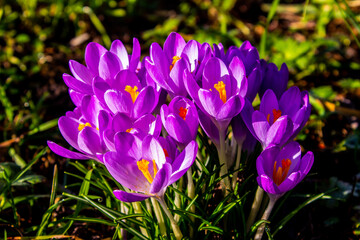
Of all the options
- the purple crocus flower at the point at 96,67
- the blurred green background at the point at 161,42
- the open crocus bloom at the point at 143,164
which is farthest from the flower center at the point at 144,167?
the blurred green background at the point at 161,42

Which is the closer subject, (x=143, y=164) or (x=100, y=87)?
(x=143, y=164)

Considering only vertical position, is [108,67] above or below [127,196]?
above

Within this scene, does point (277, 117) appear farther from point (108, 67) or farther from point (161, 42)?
point (161, 42)

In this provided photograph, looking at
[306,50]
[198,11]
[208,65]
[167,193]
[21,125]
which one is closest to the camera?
[208,65]

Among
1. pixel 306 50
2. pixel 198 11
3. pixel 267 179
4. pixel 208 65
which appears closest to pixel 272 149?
pixel 267 179

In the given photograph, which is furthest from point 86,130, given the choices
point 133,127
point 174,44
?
point 174,44

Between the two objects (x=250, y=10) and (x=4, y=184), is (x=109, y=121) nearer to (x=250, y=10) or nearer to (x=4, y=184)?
(x=4, y=184)

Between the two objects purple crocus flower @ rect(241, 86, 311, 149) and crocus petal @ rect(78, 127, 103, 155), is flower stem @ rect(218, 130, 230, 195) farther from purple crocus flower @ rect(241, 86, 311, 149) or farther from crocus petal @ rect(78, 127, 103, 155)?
crocus petal @ rect(78, 127, 103, 155)
